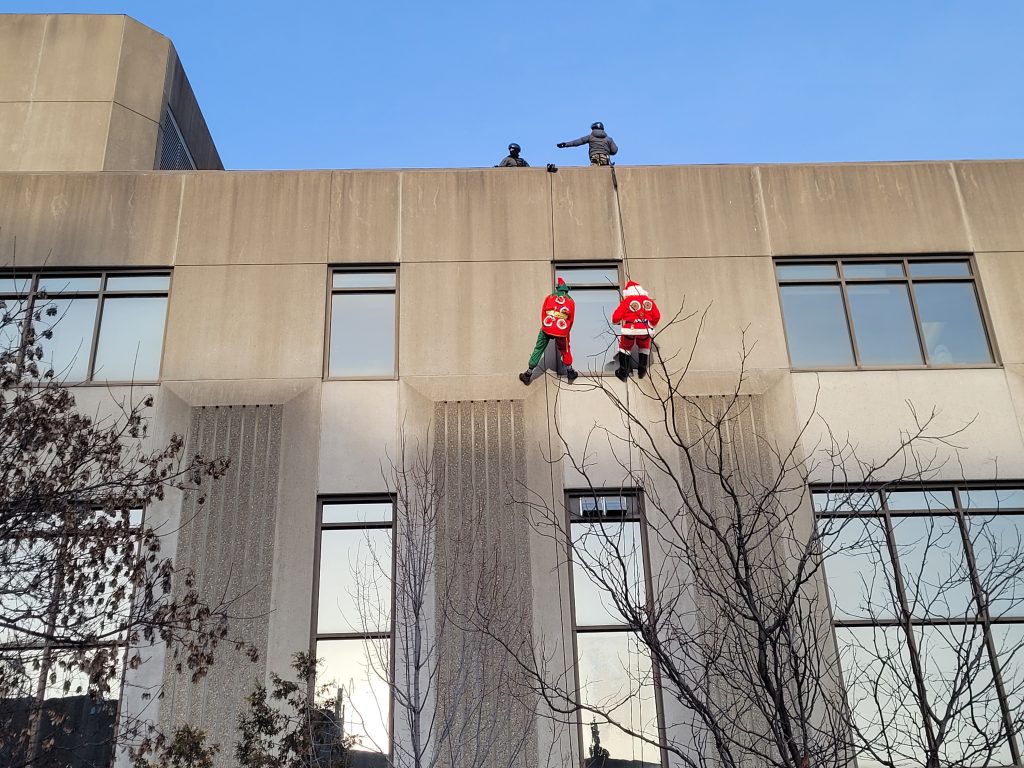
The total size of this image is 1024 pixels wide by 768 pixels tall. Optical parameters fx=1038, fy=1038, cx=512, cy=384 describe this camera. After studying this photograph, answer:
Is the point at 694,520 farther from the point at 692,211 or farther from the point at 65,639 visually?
the point at 65,639

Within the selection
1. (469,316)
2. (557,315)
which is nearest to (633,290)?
(557,315)

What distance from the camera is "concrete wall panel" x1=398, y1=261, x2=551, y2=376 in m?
15.6

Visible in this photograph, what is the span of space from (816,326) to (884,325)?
1.11 m

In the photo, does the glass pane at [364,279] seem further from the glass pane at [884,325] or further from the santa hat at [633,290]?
the glass pane at [884,325]

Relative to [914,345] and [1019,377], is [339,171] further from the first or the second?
[1019,377]

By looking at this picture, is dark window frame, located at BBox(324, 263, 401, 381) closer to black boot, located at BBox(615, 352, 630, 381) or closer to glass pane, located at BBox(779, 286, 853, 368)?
black boot, located at BBox(615, 352, 630, 381)

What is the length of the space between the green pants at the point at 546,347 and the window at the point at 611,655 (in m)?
2.12

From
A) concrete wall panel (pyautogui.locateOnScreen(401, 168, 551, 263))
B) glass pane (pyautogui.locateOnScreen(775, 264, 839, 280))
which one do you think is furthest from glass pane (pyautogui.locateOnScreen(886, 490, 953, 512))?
concrete wall panel (pyautogui.locateOnScreen(401, 168, 551, 263))

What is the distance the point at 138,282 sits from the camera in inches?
643

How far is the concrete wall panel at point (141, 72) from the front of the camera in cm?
1888

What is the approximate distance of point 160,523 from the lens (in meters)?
14.1

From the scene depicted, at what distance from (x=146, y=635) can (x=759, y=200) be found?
11356 mm

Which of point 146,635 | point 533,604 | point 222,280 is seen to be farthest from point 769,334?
point 146,635

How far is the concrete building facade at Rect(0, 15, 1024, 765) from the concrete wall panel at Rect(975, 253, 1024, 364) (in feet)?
0.12
